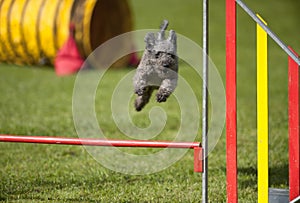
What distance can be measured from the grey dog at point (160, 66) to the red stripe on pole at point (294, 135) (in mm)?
668

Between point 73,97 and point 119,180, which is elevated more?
point 73,97

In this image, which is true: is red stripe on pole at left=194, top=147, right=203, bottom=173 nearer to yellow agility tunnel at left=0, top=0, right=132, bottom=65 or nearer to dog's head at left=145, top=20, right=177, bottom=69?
dog's head at left=145, top=20, right=177, bottom=69

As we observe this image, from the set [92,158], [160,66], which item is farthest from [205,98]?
[92,158]

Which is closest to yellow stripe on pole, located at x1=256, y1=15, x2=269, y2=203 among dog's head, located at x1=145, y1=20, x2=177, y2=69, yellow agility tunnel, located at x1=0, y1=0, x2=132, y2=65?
dog's head, located at x1=145, y1=20, x2=177, y2=69

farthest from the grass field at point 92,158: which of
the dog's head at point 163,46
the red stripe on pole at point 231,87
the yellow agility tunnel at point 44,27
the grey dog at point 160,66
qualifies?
the dog's head at point 163,46

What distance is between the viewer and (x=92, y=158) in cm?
488

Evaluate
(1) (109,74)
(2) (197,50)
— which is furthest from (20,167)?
A: (2) (197,50)

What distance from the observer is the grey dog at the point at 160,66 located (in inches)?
131

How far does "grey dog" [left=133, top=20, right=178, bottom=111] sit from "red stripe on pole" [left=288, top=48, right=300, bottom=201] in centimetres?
67

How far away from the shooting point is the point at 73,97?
7375 mm

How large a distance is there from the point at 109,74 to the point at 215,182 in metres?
5.28

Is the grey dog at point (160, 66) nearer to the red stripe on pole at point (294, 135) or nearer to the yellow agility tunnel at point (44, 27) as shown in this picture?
the red stripe on pole at point (294, 135)

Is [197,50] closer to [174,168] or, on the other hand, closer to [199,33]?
[199,33]

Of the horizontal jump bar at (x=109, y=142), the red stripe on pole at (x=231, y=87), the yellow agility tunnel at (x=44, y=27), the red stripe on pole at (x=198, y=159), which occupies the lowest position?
the red stripe on pole at (x=198, y=159)
